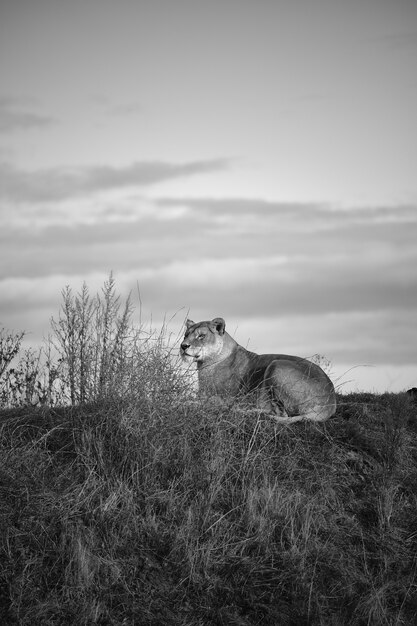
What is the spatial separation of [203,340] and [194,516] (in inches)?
168

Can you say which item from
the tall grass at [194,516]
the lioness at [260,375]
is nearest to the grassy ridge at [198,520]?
the tall grass at [194,516]

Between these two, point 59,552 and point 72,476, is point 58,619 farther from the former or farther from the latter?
point 72,476

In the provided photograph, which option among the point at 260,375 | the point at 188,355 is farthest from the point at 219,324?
the point at 260,375

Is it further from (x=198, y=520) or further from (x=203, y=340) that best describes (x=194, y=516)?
(x=203, y=340)

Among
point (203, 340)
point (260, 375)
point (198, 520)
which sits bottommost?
point (198, 520)

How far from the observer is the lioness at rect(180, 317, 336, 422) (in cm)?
1209

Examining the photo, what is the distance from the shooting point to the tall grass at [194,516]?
8.40 metres

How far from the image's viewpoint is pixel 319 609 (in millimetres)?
8383

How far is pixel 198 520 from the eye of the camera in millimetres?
9211

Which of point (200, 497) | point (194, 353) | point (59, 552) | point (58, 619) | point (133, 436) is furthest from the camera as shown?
point (194, 353)

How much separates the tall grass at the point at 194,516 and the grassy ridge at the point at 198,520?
2cm

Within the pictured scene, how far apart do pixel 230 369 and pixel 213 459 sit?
3.35 metres

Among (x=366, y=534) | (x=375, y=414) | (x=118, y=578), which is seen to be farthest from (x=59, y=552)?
(x=375, y=414)

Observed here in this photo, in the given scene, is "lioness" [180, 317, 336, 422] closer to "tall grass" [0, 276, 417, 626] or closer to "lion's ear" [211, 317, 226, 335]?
"lion's ear" [211, 317, 226, 335]
